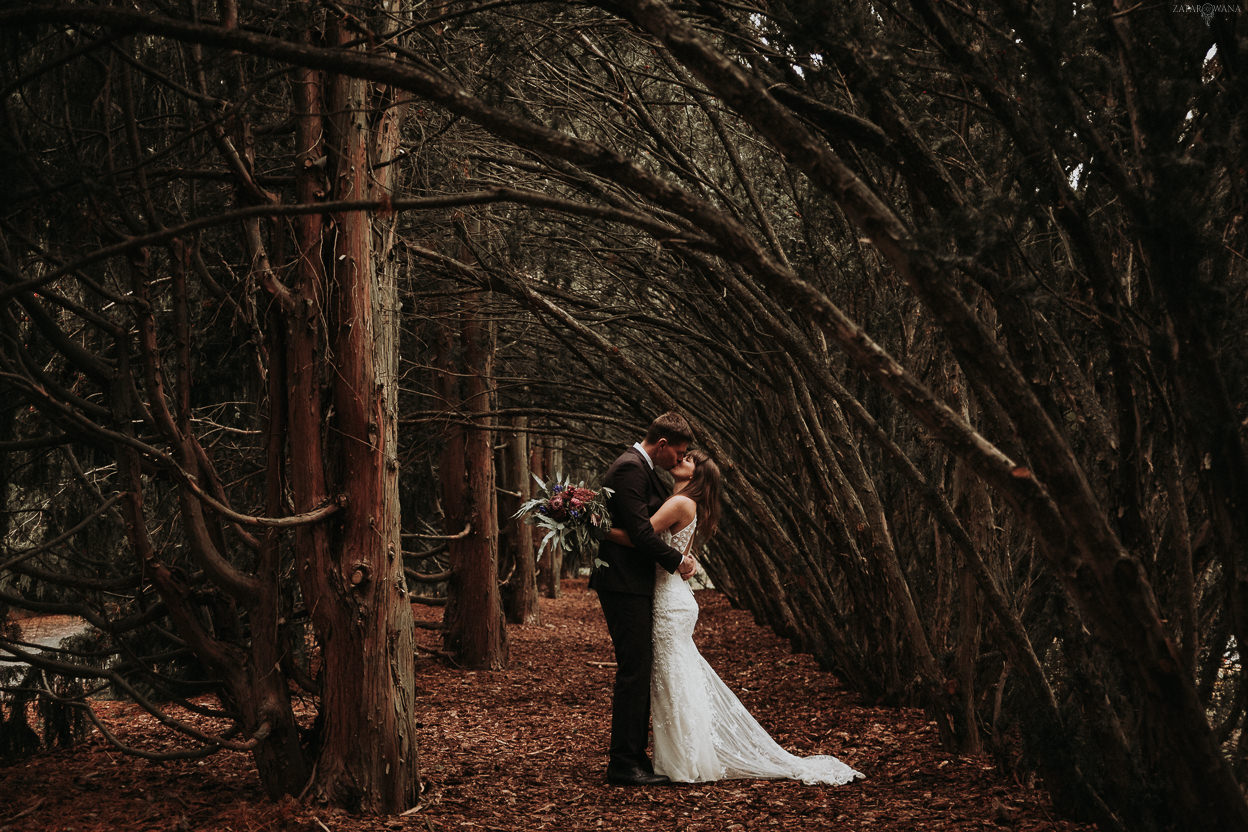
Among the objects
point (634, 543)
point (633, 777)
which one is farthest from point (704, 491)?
point (633, 777)

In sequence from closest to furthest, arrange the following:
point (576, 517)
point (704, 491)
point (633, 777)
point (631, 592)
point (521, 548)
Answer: point (633, 777)
point (631, 592)
point (576, 517)
point (704, 491)
point (521, 548)

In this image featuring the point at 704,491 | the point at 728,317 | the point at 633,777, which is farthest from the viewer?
the point at 728,317

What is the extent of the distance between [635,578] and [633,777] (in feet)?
3.65

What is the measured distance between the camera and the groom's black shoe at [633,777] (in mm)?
5910

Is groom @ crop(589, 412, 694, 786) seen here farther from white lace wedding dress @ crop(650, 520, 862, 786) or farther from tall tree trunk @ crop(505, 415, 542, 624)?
tall tree trunk @ crop(505, 415, 542, 624)

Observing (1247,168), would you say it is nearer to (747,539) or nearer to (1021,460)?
(1021,460)

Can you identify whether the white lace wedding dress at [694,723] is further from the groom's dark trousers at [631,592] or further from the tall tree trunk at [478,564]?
the tall tree trunk at [478,564]

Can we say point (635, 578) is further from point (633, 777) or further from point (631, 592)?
point (633, 777)

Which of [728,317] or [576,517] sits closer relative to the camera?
[576,517]

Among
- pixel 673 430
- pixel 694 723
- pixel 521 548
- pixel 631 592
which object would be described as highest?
pixel 673 430

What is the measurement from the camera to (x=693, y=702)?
6012mm

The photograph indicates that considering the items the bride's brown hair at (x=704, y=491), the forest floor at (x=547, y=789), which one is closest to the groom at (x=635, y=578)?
the bride's brown hair at (x=704, y=491)

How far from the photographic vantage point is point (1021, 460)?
150 inches

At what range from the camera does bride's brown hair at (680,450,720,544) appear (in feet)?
21.2
